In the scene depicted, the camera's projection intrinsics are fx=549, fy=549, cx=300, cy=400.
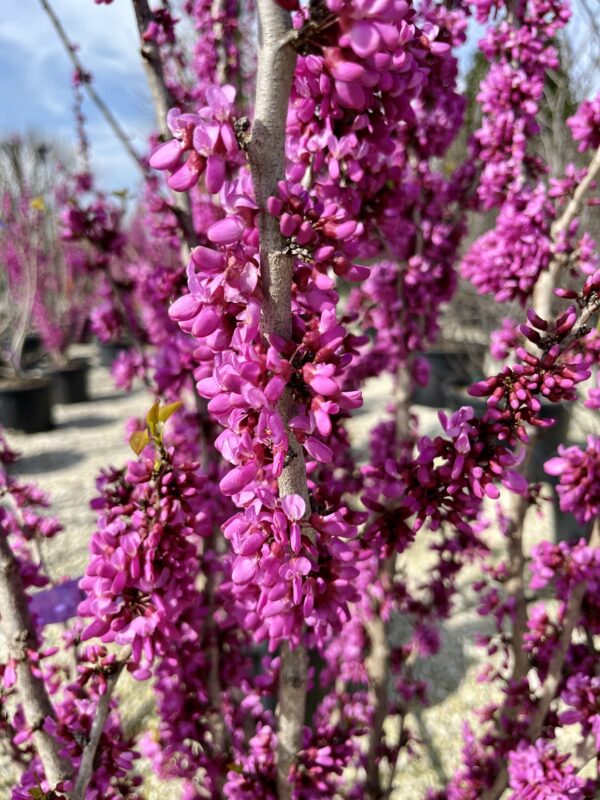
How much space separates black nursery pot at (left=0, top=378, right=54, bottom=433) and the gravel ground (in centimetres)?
17

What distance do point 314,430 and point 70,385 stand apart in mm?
9636

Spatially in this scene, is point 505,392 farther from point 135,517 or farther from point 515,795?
point 515,795

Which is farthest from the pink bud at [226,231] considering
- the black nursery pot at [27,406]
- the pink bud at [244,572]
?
the black nursery pot at [27,406]

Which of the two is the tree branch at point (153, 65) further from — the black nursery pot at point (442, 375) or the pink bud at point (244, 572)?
the black nursery pot at point (442, 375)

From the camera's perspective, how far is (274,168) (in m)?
0.77

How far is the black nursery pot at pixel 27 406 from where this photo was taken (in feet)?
25.0

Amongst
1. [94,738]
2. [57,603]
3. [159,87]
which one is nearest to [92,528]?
[57,603]

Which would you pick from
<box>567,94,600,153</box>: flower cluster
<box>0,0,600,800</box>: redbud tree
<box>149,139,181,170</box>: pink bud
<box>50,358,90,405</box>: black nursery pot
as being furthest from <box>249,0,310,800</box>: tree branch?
<box>50,358,90,405</box>: black nursery pot

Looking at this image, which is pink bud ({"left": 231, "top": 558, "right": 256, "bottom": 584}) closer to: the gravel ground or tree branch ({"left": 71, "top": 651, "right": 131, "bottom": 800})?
tree branch ({"left": 71, "top": 651, "right": 131, "bottom": 800})

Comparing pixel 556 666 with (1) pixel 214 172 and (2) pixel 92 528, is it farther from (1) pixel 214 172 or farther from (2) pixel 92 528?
(2) pixel 92 528

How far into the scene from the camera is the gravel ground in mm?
3008

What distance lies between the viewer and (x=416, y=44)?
→ 1.20 meters

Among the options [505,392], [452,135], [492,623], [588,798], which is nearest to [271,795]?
[588,798]

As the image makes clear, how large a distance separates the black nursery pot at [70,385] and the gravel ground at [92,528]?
0.59ft
